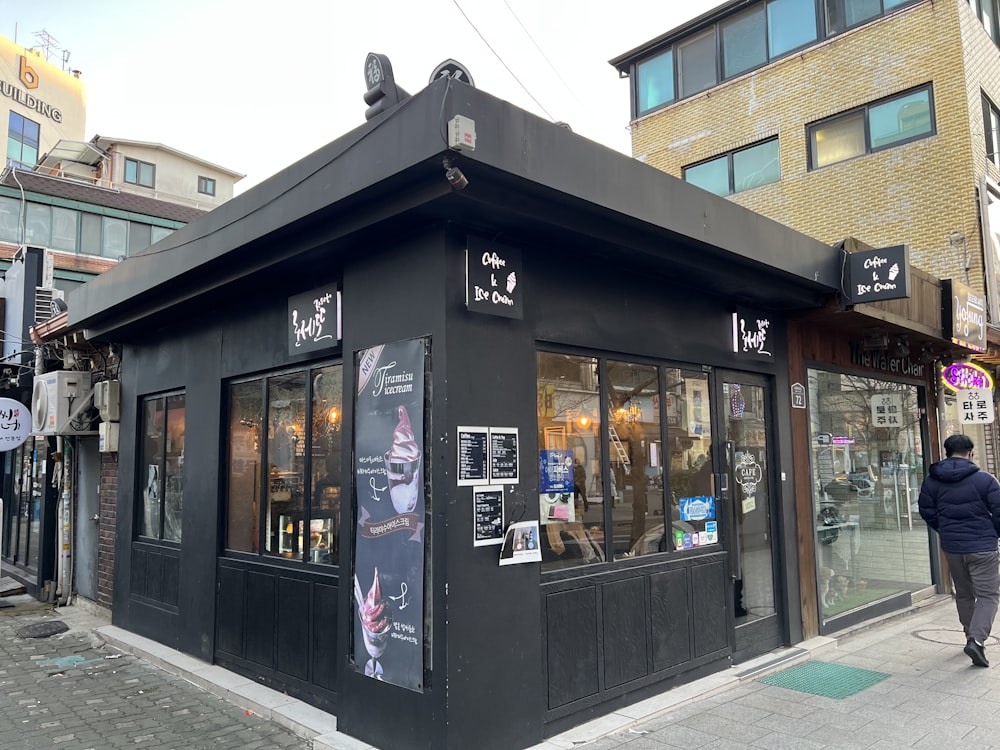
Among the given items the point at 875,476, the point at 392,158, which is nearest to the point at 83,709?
the point at 392,158

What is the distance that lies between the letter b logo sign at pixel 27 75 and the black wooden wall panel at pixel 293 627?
59434mm

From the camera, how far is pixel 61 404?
886cm

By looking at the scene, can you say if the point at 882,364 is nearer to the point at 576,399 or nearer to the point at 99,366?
the point at 576,399

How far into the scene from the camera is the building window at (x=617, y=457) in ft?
16.7

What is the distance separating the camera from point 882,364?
8.91 metres

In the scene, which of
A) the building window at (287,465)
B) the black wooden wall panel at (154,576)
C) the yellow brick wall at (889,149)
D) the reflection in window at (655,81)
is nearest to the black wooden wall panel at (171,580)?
the black wooden wall panel at (154,576)

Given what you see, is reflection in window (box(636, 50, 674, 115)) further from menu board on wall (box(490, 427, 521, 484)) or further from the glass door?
menu board on wall (box(490, 427, 521, 484))

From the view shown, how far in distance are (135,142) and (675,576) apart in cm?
4368

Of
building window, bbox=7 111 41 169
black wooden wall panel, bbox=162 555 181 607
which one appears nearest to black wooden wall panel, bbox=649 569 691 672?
black wooden wall panel, bbox=162 555 181 607

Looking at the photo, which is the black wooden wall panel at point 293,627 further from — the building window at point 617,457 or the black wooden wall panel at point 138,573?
the black wooden wall panel at point 138,573

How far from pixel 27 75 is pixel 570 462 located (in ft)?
201

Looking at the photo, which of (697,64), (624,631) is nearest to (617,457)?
(624,631)

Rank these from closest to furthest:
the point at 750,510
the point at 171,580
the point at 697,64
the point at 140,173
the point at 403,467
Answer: the point at 403,467, the point at 750,510, the point at 171,580, the point at 697,64, the point at 140,173

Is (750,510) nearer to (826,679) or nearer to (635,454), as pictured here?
(826,679)
